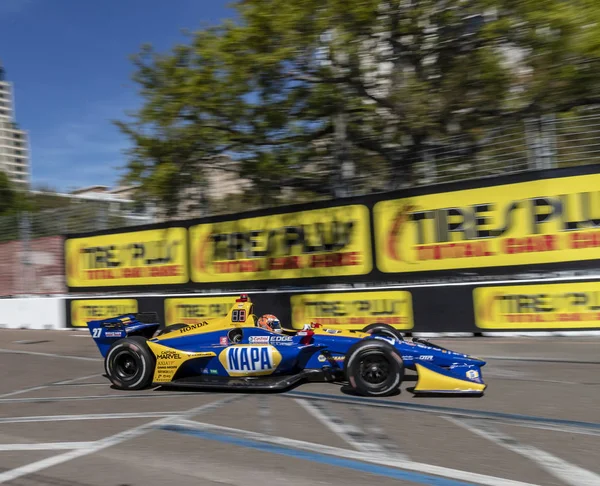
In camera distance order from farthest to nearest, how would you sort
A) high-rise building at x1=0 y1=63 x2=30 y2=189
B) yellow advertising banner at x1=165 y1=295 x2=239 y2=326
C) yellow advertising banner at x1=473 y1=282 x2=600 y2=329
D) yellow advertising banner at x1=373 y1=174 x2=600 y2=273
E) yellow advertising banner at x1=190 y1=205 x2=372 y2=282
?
high-rise building at x1=0 y1=63 x2=30 y2=189, yellow advertising banner at x1=165 y1=295 x2=239 y2=326, yellow advertising banner at x1=190 y1=205 x2=372 y2=282, yellow advertising banner at x1=373 y1=174 x2=600 y2=273, yellow advertising banner at x1=473 y1=282 x2=600 y2=329

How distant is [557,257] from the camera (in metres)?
11.1

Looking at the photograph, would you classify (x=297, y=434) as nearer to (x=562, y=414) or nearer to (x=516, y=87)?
(x=562, y=414)

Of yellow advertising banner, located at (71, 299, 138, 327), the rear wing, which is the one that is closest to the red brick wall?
yellow advertising banner, located at (71, 299, 138, 327)

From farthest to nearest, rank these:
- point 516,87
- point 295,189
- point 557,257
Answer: point 295,189
point 516,87
point 557,257

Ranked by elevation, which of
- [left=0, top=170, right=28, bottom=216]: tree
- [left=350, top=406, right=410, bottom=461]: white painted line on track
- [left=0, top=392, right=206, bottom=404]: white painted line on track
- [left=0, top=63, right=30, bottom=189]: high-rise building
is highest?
[left=0, top=63, right=30, bottom=189]: high-rise building

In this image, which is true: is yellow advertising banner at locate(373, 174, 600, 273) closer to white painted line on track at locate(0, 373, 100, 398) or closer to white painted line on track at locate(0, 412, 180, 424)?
white painted line on track at locate(0, 373, 100, 398)

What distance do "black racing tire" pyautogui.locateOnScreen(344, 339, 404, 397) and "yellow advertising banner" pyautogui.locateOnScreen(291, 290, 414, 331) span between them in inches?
204

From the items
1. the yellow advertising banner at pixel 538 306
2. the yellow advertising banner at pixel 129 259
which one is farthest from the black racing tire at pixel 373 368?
the yellow advertising banner at pixel 129 259

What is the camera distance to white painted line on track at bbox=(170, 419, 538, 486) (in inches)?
162

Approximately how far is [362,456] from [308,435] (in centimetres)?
79

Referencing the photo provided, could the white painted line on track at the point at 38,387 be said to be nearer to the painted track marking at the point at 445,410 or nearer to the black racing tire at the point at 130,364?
the black racing tire at the point at 130,364

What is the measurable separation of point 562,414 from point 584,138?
6830 millimetres

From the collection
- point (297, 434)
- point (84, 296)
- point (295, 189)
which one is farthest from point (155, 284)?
point (297, 434)

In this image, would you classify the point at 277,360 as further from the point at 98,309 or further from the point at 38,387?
the point at 98,309
